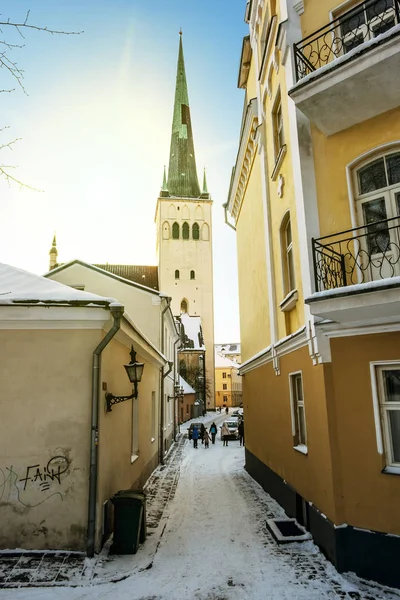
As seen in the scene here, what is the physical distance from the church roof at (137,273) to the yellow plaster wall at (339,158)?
137 ft

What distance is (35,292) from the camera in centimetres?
788

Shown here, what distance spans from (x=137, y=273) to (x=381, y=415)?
45533 mm

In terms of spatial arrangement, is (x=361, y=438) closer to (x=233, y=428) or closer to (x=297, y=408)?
(x=297, y=408)

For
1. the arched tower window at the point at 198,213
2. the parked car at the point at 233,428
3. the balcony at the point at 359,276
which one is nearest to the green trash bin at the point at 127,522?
the balcony at the point at 359,276

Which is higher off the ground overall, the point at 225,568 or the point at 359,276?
the point at 359,276

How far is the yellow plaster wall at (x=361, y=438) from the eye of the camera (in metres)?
5.84

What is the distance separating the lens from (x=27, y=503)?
684 cm

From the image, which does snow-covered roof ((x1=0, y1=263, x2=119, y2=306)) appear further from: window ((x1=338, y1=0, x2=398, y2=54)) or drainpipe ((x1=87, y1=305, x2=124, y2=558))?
window ((x1=338, y1=0, x2=398, y2=54))

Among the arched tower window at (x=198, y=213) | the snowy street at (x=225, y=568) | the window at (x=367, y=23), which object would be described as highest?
the arched tower window at (x=198, y=213)

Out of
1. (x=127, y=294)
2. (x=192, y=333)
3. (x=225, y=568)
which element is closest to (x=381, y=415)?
(x=225, y=568)

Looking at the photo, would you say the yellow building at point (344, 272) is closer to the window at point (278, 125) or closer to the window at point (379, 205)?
the window at point (379, 205)

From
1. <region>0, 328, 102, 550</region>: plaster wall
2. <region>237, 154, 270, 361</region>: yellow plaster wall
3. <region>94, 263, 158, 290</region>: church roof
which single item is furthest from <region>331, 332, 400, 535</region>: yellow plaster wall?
<region>94, 263, 158, 290</region>: church roof

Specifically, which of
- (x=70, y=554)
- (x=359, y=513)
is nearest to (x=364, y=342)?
(x=359, y=513)

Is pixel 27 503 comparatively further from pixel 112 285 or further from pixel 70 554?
pixel 112 285
